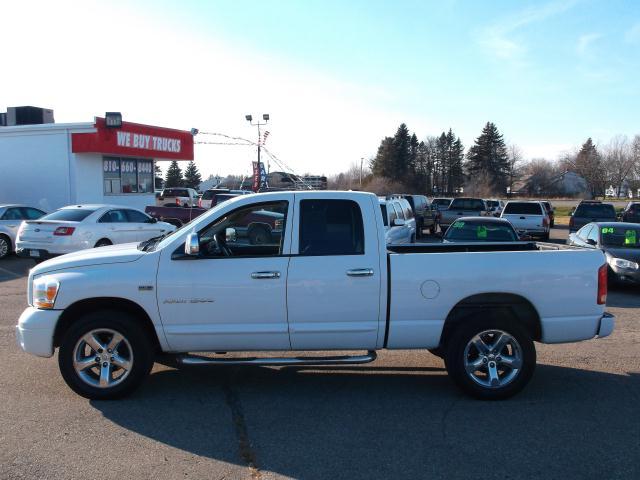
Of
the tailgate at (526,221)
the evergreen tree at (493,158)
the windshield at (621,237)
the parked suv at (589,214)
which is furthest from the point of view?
the evergreen tree at (493,158)

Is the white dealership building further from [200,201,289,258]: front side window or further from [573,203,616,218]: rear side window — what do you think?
[200,201,289,258]: front side window

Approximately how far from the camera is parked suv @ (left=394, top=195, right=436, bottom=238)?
25453mm

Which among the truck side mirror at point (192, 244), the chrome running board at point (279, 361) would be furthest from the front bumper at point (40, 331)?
the truck side mirror at point (192, 244)

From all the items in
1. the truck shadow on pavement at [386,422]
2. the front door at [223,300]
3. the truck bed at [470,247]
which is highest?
the truck bed at [470,247]

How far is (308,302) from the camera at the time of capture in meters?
5.41

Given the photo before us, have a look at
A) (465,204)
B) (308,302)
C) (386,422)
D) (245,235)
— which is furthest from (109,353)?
(465,204)

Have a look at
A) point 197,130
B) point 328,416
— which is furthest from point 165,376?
point 197,130

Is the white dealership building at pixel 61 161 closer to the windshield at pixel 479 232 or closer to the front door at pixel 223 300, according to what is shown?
the windshield at pixel 479 232

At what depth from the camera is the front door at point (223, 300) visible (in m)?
5.40

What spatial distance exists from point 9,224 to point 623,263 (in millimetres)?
15495

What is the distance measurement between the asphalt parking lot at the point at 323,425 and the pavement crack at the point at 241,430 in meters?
0.02

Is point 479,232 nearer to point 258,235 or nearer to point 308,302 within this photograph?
point 258,235

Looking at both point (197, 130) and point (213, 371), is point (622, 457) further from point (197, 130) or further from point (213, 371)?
point (197, 130)

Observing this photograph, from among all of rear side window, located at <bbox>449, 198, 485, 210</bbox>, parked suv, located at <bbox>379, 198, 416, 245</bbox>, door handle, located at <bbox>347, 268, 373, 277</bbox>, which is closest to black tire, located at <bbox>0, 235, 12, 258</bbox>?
parked suv, located at <bbox>379, 198, 416, 245</bbox>
